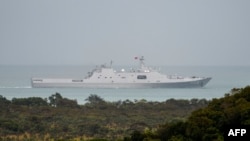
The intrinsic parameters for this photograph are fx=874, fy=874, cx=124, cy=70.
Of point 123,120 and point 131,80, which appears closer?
point 123,120

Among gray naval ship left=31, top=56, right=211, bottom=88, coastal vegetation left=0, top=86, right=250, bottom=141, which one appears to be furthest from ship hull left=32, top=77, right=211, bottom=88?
coastal vegetation left=0, top=86, right=250, bottom=141

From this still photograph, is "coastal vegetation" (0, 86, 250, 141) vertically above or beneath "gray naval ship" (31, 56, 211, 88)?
beneath

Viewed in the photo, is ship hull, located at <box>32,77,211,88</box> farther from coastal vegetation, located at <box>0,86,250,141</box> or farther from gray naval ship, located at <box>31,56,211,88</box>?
coastal vegetation, located at <box>0,86,250,141</box>

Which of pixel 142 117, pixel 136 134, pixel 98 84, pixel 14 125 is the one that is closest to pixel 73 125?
pixel 14 125

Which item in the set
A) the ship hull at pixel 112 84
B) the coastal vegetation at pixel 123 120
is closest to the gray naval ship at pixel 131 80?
the ship hull at pixel 112 84

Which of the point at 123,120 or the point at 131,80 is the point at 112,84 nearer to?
the point at 131,80

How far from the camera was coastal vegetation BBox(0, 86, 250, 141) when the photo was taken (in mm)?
23469

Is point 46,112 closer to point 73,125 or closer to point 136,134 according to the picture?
point 73,125

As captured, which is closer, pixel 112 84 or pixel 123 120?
pixel 123 120

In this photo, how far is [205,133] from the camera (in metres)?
23.0

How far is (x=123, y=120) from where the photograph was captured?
42.6 meters

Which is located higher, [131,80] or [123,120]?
[131,80]

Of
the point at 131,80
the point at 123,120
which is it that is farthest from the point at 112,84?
the point at 123,120

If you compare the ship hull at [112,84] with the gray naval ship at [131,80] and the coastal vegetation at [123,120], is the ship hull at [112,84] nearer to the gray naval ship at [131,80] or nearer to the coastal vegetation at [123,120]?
the gray naval ship at [131,80]
